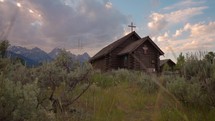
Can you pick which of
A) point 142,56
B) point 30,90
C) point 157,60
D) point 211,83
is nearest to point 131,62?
point 142,56

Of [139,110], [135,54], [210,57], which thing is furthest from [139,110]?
[135,54]

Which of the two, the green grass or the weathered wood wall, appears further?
the weathered wood wall

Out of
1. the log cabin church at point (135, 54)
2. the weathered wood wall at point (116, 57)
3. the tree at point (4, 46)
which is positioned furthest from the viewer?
the weathered wood wall at point (116, 57)

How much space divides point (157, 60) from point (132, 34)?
4.47 m

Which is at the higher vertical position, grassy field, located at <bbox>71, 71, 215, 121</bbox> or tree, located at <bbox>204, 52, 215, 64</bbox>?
tree, located at <bbox>204, 52, 215, 64</bbox>

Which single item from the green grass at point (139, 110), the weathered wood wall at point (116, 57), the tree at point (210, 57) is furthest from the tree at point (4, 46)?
the weathered wood wall at point (116, 57)

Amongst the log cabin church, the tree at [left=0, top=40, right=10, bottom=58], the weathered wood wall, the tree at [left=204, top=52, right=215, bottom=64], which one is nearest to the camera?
the tree at [left=0, top=40, right=10, bottom=58]

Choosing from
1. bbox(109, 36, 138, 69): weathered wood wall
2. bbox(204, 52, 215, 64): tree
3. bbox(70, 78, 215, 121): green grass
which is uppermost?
bbox(109, 36, 138, 69): weathered wood wall

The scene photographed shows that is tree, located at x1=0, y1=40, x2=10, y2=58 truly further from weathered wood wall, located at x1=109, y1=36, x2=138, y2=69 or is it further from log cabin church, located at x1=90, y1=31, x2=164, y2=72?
weathered wood wall, located at x1=109, y1=36, x2=138, y2=69

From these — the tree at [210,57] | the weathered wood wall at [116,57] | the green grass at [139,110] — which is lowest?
the green grass at [139,110]

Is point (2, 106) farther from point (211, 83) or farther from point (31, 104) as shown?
point (211, 83)

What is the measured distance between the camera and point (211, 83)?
531 centimetres

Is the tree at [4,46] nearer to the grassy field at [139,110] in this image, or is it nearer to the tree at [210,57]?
the grassy field at [139,110]

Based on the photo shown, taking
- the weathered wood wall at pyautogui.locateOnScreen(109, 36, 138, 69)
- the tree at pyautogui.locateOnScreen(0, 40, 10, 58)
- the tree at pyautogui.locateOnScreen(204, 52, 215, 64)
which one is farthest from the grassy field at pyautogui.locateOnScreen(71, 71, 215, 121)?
the weathered wood wall at pyautogui.locateOnScreen(109, 36, 138, 69)
